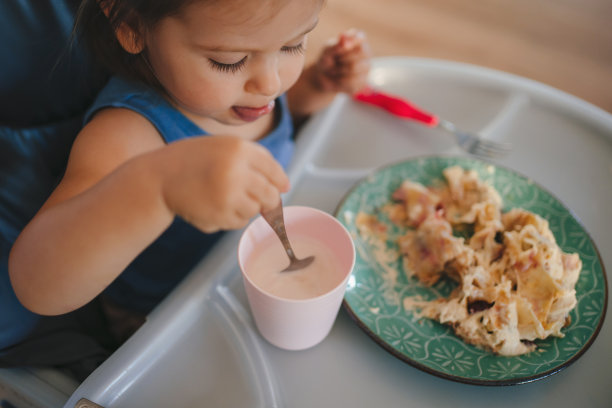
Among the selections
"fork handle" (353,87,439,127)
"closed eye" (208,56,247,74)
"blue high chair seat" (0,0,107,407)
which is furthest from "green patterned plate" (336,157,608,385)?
"blue high chair seat" (0,0,107,407)

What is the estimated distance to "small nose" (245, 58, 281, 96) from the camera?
0.49 m

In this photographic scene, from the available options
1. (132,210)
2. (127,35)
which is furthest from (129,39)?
(132,210)

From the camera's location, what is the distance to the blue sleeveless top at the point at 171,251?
2.02ft

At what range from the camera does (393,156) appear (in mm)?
785

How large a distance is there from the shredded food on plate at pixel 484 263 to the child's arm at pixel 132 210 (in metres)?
0.27

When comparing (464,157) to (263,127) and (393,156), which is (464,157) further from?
(263,127)

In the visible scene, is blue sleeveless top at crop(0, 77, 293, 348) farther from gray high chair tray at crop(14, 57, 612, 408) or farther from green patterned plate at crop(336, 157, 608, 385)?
green patterned plate at crop(336, 157, 608, 385)

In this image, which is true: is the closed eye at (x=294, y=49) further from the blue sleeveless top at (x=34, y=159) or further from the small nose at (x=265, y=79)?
the blue sleeveless top at (x=34, y=159)

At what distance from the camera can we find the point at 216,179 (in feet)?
1.21

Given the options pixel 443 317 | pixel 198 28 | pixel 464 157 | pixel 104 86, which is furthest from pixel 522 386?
pixel 104 86

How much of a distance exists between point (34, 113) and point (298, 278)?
0.37 m

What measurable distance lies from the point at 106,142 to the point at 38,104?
4.1 inches

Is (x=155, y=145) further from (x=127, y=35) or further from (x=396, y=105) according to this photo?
A: (x=396, y=105)

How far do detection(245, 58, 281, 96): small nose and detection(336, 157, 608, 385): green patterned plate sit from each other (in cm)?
21
